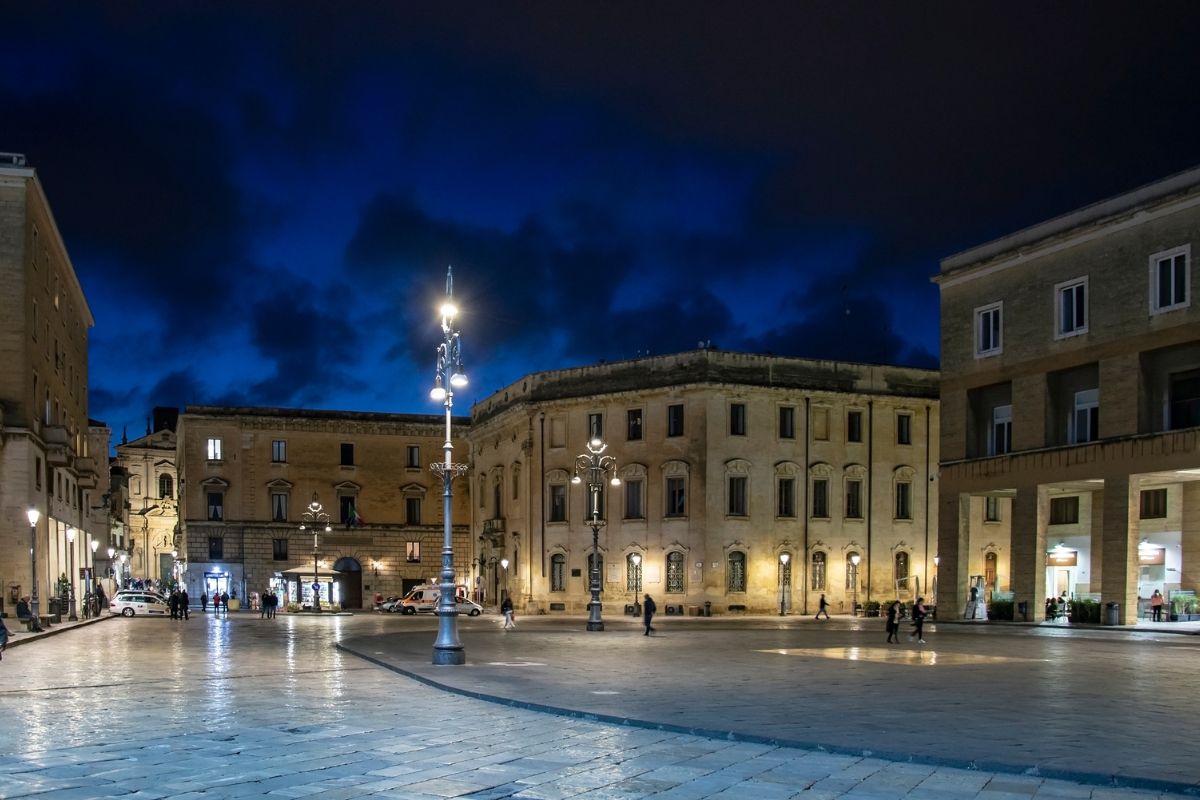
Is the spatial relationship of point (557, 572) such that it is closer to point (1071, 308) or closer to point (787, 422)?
point (787, 422)

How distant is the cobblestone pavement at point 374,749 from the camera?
417 inches

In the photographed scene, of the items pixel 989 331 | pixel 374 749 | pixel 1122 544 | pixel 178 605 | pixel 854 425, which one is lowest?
pixel 178 605

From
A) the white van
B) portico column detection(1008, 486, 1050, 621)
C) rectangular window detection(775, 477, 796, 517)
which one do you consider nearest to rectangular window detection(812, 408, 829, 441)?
rectangular window detection(775, 477, 796, 517)

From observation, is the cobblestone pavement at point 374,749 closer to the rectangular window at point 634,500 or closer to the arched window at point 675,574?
the arched window at point 675,574

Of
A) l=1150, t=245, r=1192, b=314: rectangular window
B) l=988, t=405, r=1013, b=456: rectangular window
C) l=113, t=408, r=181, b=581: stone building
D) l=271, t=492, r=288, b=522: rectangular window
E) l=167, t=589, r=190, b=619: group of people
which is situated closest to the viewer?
l=1150, t=245, r=1192, b=314: rectangular window

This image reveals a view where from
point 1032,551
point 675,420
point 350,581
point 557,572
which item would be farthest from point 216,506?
point 1032,551

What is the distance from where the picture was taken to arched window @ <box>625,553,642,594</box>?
57.1 meters

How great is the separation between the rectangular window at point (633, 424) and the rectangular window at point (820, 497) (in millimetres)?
9292

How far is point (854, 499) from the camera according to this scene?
5847 cm

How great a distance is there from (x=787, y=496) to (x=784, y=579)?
417 centimetres

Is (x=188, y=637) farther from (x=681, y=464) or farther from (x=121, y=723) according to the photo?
(x=681, y=464)

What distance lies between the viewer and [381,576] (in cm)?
7706

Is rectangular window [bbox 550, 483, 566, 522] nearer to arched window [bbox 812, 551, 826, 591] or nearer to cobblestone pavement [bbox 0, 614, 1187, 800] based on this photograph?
arched window [bbox 812, 551, 826, 591]

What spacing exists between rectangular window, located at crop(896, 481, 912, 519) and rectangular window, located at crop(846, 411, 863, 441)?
11.4ft
